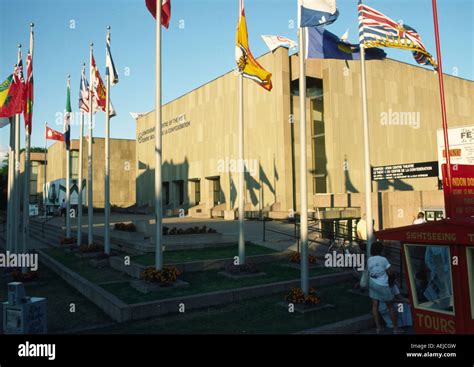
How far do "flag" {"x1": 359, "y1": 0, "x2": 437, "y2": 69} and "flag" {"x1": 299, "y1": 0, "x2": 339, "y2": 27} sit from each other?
302 centimetres

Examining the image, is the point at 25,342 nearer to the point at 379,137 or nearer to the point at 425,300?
the point at 425,300

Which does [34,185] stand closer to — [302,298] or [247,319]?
[247,319]

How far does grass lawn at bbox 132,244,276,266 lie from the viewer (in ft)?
50.7

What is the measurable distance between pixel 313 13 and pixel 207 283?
27.4 ft

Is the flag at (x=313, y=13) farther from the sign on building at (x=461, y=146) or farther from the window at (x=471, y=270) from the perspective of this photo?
the sign on building at (x=461, y=146)

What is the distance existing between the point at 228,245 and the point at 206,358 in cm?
1262

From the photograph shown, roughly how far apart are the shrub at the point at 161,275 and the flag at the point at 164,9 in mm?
7867

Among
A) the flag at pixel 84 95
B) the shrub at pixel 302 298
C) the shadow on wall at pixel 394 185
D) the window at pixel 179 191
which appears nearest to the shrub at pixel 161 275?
the shrub at pixel 302 298

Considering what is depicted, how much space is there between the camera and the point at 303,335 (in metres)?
7.94

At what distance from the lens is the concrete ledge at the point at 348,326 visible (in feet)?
27.2

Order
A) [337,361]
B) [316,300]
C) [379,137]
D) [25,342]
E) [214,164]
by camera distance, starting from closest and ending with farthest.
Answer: [337,361]
[25,342]
[316,300]
[379,137]
[214,164]

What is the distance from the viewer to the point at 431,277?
6.77 meters

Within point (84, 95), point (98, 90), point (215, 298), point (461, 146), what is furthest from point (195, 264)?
point (461, 146)

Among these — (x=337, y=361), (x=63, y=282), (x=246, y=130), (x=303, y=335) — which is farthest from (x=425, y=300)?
(x=246, y=130)
